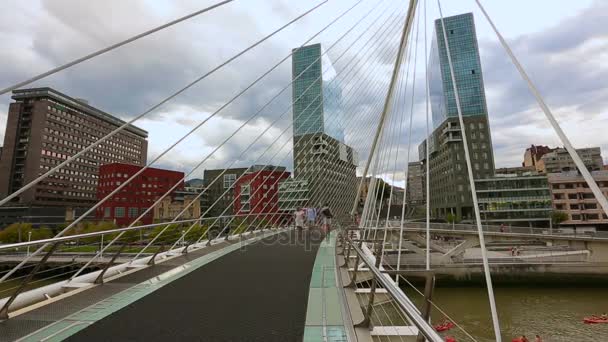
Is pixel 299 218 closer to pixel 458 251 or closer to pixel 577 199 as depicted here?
pixel 458 251

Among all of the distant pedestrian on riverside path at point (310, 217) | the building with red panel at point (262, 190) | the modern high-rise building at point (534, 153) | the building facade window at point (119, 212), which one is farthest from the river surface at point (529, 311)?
the modern high-rise building at point (534, 153)

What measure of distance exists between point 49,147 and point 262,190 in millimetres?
50200

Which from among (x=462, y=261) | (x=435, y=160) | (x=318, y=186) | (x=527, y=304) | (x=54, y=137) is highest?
(x=54, y=137)

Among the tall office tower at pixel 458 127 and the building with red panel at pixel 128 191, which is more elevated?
the tall office tower at pixel 458 127

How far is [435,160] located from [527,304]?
46.8 m

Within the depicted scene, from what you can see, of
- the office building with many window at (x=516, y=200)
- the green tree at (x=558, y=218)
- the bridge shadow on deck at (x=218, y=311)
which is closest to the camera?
the bridge shadow on deck at (x=218, y=311)

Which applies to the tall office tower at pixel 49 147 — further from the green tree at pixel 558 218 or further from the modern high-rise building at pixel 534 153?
the modern high-rise building at pixel 534 153

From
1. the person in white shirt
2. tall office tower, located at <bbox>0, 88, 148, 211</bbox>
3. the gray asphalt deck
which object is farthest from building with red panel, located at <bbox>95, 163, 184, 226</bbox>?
the gray asphalt deck

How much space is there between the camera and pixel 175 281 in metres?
4.48

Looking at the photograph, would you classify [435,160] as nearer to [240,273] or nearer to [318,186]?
[318,186]

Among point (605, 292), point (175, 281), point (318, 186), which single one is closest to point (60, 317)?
point (175, 281)

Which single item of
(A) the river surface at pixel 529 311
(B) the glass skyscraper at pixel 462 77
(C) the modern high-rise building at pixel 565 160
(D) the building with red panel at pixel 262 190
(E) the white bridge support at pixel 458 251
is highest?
(B) the glass skyscraper at pixel 462 77

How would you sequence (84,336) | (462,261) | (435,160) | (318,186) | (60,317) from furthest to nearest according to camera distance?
(435,160) → (462,261) → (318,186) → (60,317) → (84,336)

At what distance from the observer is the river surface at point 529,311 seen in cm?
1230
